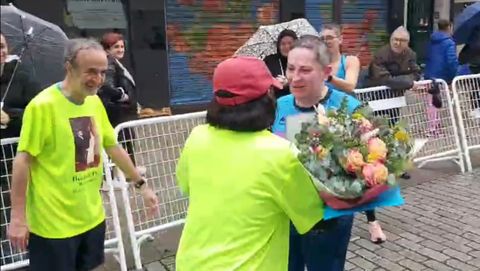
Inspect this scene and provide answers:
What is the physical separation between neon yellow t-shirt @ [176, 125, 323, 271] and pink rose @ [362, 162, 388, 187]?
0.64 feet

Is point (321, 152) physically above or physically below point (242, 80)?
below

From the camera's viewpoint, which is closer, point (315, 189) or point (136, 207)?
point (315, 189)

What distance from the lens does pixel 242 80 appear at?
1864 mm

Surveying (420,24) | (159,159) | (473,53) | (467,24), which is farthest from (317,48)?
(420,24)

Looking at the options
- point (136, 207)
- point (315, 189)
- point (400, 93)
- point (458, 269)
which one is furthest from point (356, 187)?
point (400, 93)

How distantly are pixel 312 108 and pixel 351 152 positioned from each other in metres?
0.92

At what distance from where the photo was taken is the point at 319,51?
2639mm

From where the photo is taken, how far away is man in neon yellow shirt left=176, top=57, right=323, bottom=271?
73.3 inches

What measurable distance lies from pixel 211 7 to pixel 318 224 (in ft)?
26.2

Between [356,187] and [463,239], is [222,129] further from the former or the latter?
[463,239]

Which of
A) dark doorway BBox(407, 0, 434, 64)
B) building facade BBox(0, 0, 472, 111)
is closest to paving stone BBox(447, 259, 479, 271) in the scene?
building facade BBox(0, 0, 472, 111)

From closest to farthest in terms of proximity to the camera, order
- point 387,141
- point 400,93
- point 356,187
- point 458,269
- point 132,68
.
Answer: point 356,187
point 387,141
point 458,269
point 400,93
point 132,68

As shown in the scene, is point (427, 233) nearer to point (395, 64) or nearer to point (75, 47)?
point (395, 64)

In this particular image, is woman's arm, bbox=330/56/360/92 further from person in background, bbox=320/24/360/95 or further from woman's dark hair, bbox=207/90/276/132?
woman's dark hair, bbox=207/90/276/132
